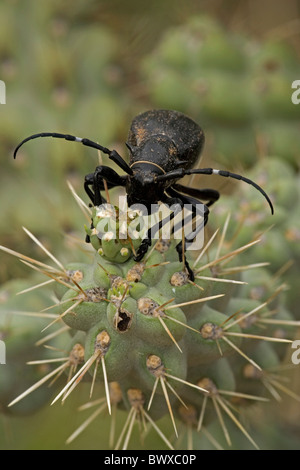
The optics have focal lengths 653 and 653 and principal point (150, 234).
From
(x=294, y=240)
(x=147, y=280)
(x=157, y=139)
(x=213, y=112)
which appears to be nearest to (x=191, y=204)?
(x=157, y=139)

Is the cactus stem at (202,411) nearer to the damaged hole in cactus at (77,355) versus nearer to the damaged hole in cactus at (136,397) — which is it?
the damaged hole in cactus at (136,397)

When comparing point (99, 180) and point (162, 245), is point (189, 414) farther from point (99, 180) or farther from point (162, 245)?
point (99, 180)

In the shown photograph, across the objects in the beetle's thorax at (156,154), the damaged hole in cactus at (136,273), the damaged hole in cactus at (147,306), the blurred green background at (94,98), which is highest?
the blurred green background at (94,98)

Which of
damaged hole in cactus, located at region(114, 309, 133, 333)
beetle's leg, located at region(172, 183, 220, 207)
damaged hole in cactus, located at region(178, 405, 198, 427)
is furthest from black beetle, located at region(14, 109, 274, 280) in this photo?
damaged hole in cactus, located at region(178, 405, 198, 427)

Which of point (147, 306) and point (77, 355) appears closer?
point (147, 306)

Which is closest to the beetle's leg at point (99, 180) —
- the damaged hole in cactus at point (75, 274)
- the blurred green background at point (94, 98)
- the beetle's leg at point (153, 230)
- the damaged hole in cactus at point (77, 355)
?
the beetle's leg at point (153, 230)

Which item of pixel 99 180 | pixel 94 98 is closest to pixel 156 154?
pixel 99 180
